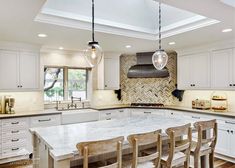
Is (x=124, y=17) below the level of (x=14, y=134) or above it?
above

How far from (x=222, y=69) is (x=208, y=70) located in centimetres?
32

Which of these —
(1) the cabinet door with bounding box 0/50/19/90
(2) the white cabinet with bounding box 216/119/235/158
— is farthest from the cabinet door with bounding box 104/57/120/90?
(2) the white cabinet with bounding box 216/119/235/158

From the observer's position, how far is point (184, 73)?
4.97 m

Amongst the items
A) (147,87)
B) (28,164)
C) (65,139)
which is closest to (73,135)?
(65,139)

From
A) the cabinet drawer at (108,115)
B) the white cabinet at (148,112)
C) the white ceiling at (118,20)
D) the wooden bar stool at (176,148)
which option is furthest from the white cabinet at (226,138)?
the cabinet drawer at (108,115)

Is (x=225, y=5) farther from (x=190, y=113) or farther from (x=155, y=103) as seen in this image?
(x=155, y=103)

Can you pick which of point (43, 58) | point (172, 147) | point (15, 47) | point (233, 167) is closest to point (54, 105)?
point (43, 58)

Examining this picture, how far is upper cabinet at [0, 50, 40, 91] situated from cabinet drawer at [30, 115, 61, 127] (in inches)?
29.1

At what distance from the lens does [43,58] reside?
15.7ft

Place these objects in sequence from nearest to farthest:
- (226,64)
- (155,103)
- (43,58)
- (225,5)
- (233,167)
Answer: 1. (225,5)
2. (233,167)
3. (226,64)
4. (43,58)
5. (155,103)

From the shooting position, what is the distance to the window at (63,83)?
5.08 m

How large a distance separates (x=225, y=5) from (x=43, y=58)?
4.04 m

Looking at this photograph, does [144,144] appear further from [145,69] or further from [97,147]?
[145,69]

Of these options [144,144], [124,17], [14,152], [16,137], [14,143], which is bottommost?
[14,152]
